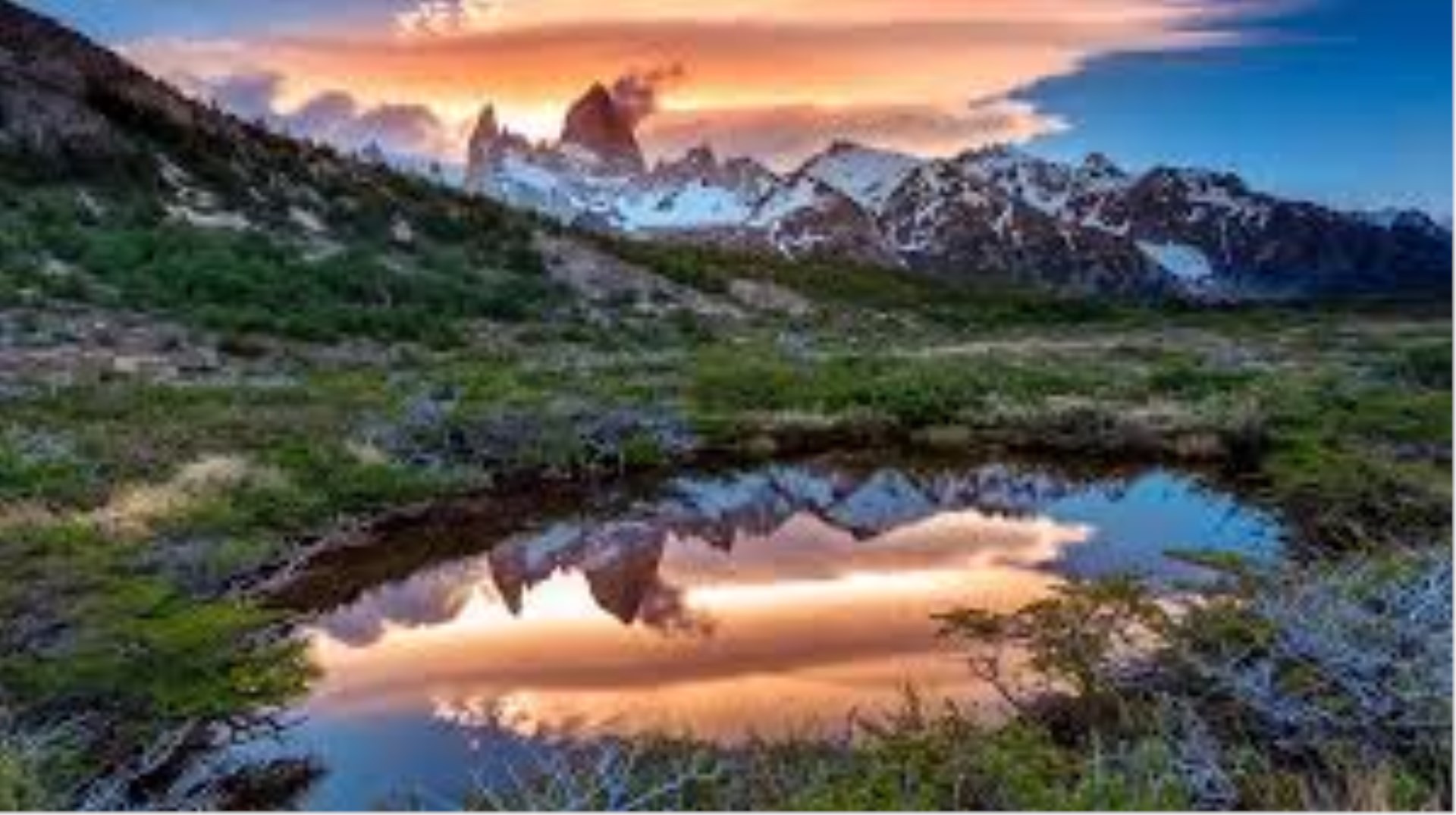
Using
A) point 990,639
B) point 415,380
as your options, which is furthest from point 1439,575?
point 415,380

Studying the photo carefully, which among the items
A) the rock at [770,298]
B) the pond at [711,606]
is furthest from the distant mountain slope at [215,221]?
the pond at [711,606]

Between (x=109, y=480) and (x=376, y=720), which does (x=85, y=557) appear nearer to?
(x=376, y=720)

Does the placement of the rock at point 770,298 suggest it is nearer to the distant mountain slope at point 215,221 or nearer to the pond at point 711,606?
the distant mountain slope at point 215,221

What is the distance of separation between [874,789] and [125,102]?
77.0m

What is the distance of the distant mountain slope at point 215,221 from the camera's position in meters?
53.9

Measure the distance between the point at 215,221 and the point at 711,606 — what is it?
5655 cm

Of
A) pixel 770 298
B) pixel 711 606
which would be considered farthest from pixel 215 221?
pixel 711 606

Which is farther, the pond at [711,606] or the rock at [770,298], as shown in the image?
the rock at [770,298]

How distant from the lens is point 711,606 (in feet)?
53.9

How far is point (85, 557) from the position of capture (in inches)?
568

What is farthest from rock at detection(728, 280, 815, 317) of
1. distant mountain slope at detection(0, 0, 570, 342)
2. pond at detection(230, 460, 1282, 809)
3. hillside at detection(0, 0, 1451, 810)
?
pond at detection(230, 460, 1282, 809)

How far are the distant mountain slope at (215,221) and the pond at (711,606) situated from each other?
28.3 metres

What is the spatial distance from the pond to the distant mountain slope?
28.3 meters

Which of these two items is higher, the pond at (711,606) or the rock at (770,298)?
the pond at (711,606)
